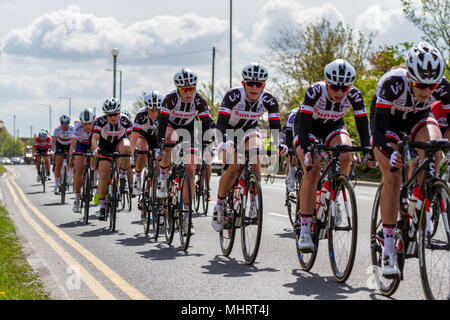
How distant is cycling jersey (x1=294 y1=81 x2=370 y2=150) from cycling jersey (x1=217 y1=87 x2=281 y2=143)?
36.0 inches

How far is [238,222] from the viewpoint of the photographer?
714 centimetres

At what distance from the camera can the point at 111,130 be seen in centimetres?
1078

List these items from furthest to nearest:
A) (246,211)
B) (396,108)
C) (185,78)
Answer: (185,78), (246,211), (396,108)

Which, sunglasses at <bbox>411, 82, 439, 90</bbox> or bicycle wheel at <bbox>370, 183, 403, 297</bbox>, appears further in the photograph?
bicycle wheel at <bbox>370, 183, 403, 297</bbox>

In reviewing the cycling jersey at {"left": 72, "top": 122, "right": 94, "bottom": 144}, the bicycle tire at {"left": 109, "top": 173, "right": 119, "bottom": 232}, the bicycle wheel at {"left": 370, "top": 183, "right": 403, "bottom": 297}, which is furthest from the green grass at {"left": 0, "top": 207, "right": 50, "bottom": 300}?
the cycling jersey at {"left": 72, "top": 122, "right": 94, "bottom": 144}

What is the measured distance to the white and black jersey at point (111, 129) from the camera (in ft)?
35.4

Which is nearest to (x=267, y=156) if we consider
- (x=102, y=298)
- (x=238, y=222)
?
(x=238, y=222)

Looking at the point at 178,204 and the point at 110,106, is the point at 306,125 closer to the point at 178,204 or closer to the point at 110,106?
the point at 178,204

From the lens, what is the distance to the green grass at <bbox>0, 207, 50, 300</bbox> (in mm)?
5094

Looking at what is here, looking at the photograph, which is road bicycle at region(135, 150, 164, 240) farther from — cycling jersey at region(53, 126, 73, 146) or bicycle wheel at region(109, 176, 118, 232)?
cycling jersey at region(53, 126, 73, 146)

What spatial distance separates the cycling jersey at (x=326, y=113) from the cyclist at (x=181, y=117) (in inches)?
83.3

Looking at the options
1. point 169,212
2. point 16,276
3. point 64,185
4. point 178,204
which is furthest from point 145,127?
point 16,276

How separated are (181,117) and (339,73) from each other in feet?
10.8
